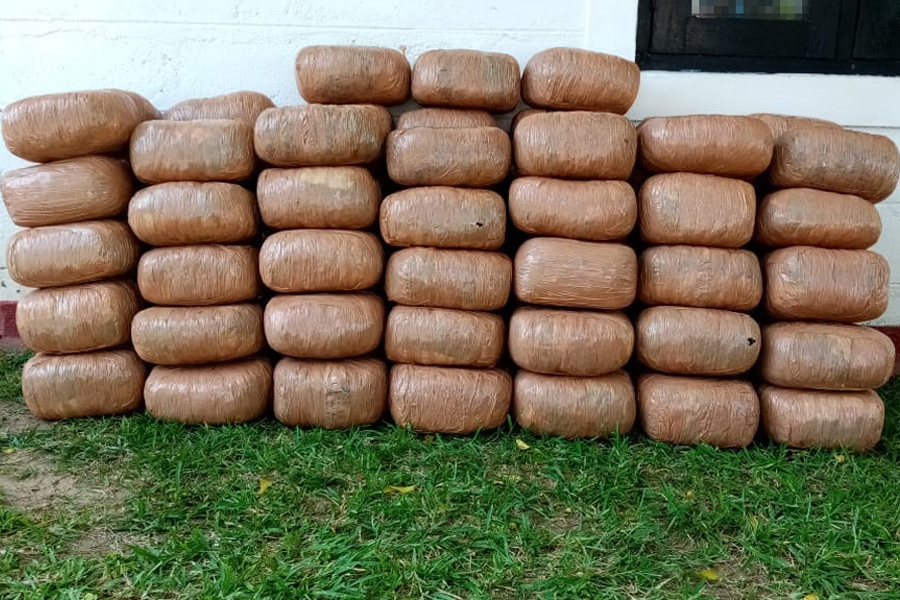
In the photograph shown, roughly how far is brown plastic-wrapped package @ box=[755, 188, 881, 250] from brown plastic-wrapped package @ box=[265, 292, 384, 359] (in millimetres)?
1799

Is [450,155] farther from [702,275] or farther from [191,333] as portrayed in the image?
[191,333]

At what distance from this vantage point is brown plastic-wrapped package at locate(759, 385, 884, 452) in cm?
280

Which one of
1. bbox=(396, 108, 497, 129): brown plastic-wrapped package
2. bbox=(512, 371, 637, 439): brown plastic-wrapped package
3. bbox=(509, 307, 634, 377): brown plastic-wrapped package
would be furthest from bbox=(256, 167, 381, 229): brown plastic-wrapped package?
bbox=(512, 371, 637, 439): brown plastic-wrapped package

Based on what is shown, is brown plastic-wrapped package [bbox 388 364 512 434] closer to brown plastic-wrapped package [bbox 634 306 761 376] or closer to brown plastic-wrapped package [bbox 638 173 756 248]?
brown plastic-wrapped package [bbox 634 306 761 376]

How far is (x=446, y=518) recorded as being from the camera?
2.26 m

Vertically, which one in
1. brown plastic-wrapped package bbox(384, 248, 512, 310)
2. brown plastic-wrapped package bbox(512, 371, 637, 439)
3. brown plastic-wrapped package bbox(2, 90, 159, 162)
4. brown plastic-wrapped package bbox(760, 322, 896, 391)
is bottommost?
brown plastic-wrapped package bbox(512, 371, 637, 439)

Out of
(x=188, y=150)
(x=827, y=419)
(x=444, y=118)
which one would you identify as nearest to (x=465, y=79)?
(x=444, y=118)

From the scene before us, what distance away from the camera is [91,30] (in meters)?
3.37

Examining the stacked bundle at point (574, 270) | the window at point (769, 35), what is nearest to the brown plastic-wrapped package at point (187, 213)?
the stacked bundle at point (574, 270)

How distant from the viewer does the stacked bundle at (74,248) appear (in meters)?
2.80

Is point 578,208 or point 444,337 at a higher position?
point 578,208

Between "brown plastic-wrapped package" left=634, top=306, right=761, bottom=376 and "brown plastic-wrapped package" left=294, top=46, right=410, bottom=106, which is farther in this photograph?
"brown plastic-wrapped package" left=294, top=46, right=410, bottom=106

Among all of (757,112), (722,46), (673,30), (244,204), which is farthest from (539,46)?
(244,204)

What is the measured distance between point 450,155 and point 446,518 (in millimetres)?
1485
